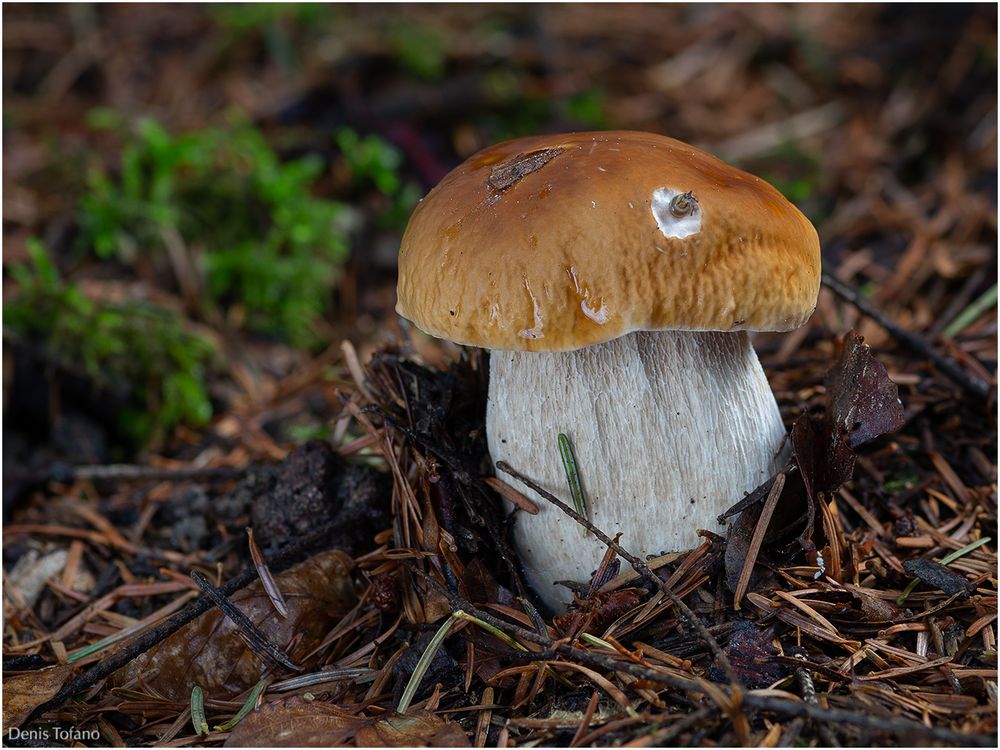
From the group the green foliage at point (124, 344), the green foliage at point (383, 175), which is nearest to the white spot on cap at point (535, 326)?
the green foliage at point (124, 344)

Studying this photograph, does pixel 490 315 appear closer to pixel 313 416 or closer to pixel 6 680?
pixel 6 680

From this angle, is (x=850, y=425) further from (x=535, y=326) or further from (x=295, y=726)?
(x=295, y=726)

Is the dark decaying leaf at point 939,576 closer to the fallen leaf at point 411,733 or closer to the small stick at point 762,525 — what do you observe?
the small stick at point 762,525

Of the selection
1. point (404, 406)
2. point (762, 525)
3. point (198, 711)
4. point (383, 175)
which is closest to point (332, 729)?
point (198, 711)

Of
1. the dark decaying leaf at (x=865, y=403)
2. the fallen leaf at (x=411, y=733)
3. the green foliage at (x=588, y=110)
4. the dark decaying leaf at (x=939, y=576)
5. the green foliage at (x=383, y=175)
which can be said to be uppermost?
the green foliage at (x=588, y=110)

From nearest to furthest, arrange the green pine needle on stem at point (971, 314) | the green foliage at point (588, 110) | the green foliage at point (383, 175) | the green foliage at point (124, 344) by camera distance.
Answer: the green pine needle on stem at point (971, 314) < the green foliage at point (124, 344) < the green foliage at point (383, 175) < the green foliage at point (588, 110)

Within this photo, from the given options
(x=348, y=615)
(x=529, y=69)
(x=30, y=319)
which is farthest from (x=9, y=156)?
(x=348, y=615)
